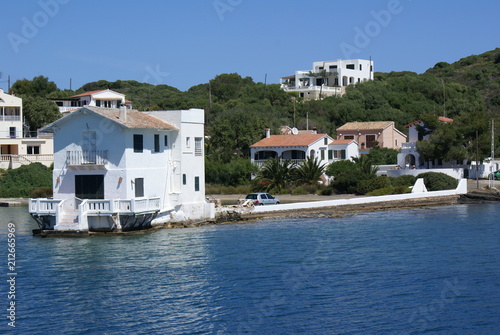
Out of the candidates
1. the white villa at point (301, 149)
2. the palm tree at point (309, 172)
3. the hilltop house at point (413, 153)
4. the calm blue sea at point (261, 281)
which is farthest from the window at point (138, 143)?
the hilltop house at point (413, 153)

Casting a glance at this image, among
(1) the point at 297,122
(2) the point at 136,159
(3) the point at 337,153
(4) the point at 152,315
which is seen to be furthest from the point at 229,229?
(1) the point at 297,122

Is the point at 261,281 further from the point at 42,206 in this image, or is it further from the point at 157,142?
the point at 42,206

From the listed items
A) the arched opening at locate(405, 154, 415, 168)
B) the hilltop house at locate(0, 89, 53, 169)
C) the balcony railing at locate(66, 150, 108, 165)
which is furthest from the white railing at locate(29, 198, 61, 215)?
the arched opening at locate(405, 154, 415, 168)

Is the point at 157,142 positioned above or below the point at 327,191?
above

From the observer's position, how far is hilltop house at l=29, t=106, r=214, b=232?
117 feet

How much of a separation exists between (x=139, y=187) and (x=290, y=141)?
95.2 ft

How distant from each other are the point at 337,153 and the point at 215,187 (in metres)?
12.5

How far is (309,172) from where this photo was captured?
59031 mm

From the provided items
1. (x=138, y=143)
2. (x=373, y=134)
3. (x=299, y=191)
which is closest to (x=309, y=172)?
(x=299, y=191)

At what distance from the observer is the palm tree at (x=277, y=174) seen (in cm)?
5862

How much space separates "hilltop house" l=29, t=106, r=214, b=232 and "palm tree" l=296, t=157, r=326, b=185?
69.1 feet

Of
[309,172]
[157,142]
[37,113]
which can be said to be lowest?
[309,172]

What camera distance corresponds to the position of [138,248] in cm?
3206

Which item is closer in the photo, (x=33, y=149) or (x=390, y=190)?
(x=390, y=190)
